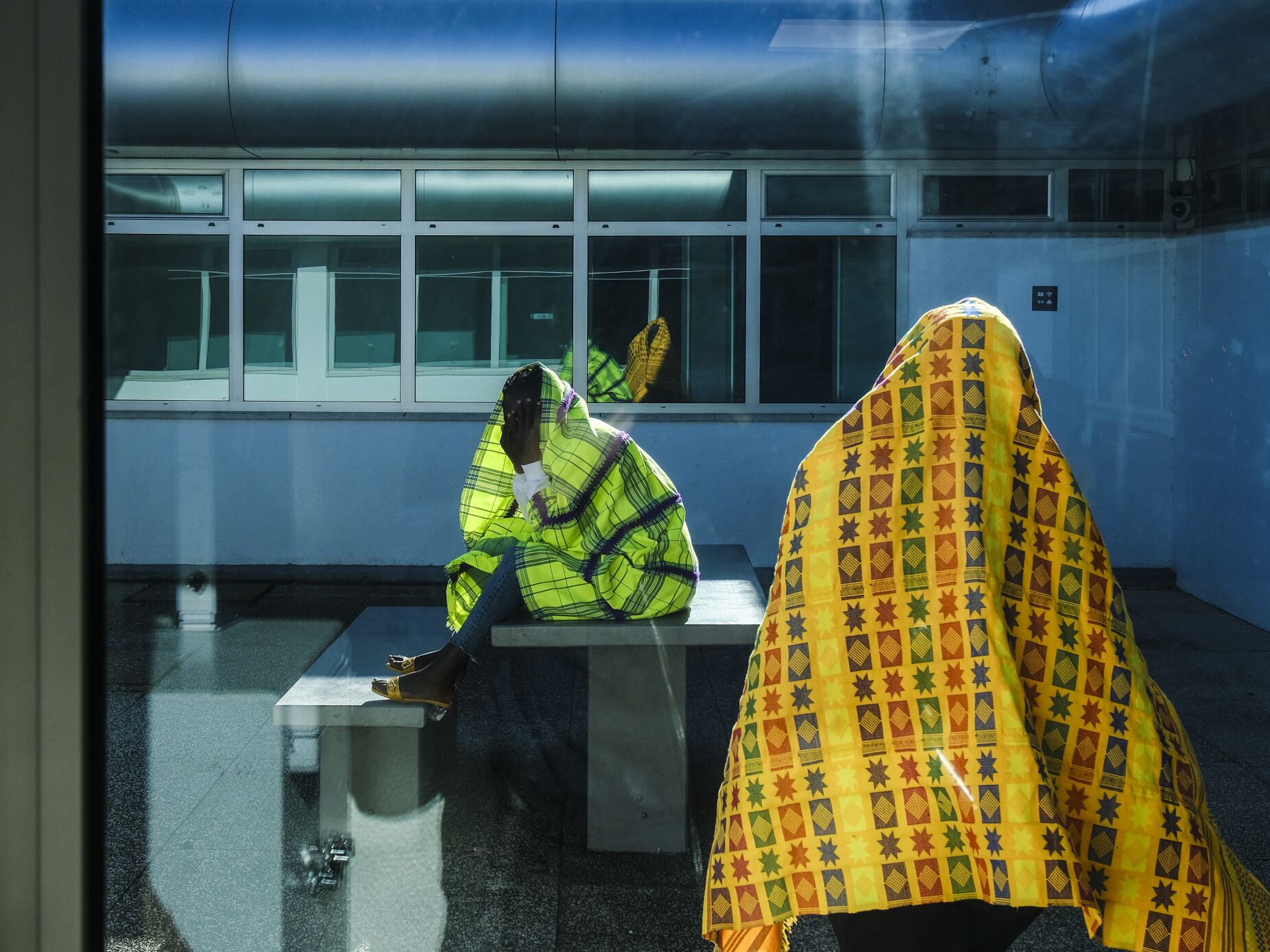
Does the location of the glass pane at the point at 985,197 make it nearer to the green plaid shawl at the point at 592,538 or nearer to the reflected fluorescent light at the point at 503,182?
the reflected fluorescent light at the point at 503,182

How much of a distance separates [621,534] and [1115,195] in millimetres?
2623

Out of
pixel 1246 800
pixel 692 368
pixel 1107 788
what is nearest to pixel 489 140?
pixel 692 368

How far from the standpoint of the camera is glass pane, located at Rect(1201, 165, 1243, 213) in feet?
12.1

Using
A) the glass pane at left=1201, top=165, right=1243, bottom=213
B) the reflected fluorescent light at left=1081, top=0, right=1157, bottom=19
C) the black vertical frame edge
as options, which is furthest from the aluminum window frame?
the black vertical frame edge

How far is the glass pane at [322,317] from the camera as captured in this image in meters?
5.29

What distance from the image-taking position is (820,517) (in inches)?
45.7

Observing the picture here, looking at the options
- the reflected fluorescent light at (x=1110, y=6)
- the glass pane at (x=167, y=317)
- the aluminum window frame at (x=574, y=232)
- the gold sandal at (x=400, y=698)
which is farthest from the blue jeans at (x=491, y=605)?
the aluminum window frame at (x=574, y=232)

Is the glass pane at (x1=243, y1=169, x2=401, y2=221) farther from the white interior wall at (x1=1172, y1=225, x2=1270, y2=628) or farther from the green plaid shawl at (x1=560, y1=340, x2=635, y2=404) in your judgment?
the white interior wall at (x1=1172, y1=225, x2=1270, y2=628)

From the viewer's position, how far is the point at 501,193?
5332 millimetres

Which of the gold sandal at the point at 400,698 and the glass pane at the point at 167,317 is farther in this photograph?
the gold sandal at the point at 400,698

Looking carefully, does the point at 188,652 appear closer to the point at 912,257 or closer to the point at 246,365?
the point at 246,365

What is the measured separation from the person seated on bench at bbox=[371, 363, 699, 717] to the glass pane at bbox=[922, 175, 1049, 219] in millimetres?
2442

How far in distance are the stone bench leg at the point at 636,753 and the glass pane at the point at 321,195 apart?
3597 millimetres

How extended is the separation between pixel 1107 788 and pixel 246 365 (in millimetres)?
4877
